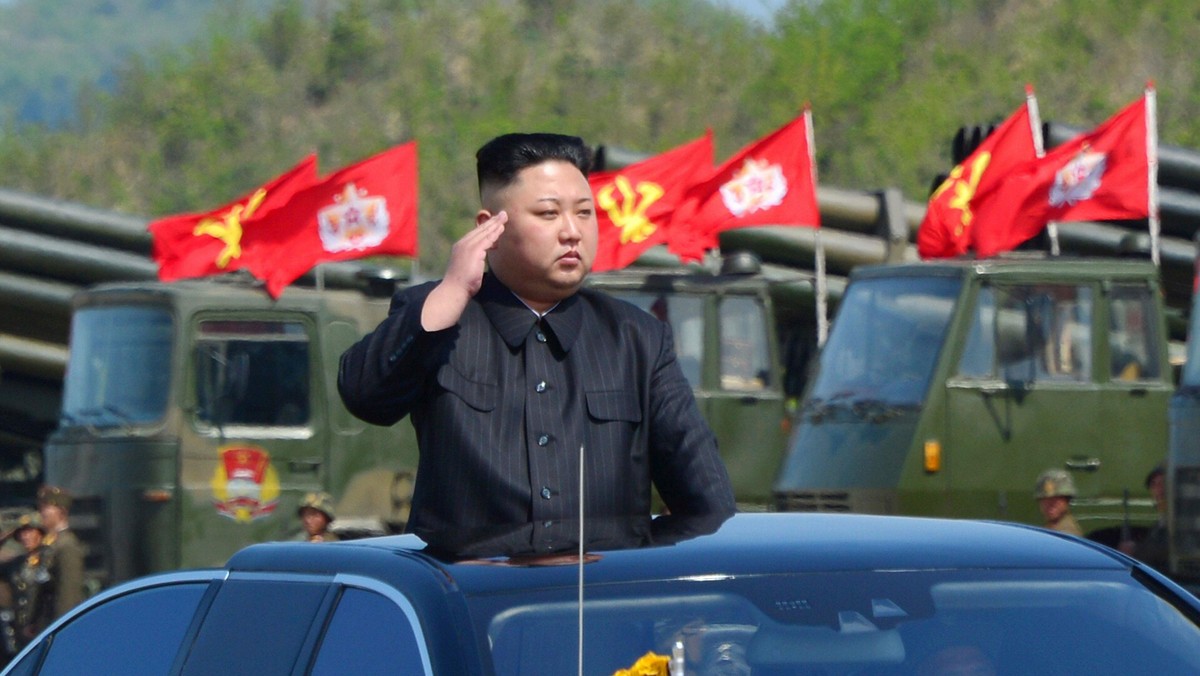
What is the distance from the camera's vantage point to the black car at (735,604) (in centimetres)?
346

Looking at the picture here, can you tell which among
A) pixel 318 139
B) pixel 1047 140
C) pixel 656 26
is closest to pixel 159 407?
pixel 1047 140

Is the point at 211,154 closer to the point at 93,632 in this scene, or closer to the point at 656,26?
the point at 656,26

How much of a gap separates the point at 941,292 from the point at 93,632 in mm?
9211

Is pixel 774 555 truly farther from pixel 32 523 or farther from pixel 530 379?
pixel 32 523

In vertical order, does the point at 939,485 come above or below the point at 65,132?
below

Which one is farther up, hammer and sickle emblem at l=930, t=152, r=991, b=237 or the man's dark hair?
hammer and sickle emblem at l=930, t=152, r=991, b=237

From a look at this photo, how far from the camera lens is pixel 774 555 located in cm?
361

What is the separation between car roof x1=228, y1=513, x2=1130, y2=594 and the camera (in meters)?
3.55

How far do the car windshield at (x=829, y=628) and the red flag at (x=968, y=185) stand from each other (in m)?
11.7

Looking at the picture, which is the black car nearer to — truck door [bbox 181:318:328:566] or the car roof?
the car roof

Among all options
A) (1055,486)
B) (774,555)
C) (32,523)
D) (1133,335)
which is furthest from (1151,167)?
(774,555)

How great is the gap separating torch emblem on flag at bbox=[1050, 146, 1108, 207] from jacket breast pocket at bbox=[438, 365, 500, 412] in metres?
11.0

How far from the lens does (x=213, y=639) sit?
13.7 ft

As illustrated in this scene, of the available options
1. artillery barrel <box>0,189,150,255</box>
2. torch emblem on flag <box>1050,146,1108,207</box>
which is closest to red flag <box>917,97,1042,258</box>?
torch emblem on flag <box>1050,146,1108,207</box>
